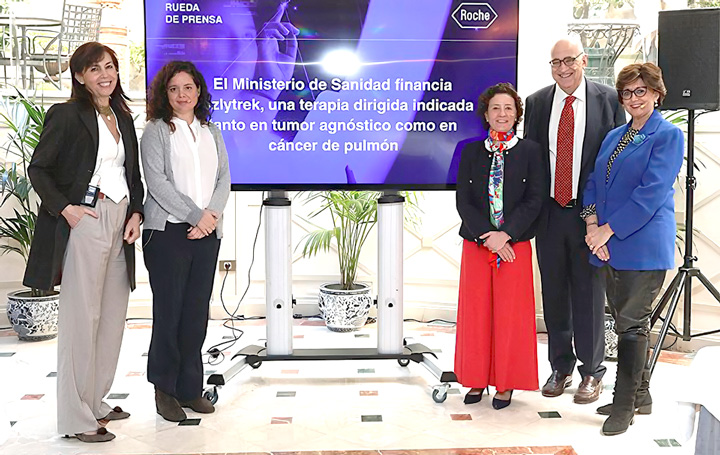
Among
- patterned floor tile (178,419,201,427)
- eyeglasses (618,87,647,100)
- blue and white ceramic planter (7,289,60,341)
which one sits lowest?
patterned floor tile (178,419,201,427)

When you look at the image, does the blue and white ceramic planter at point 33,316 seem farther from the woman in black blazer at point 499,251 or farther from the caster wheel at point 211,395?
the woman in black blazer at point 499,251

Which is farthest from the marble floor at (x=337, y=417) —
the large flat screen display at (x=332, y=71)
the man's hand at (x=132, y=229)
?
the large flat screen display at (x=332, y=71)

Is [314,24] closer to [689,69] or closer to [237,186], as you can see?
[237,186]

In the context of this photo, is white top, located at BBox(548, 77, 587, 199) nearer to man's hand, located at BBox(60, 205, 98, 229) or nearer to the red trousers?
the red trousers

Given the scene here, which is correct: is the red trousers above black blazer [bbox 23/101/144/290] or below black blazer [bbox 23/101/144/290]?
below

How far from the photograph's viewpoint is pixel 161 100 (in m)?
3.48

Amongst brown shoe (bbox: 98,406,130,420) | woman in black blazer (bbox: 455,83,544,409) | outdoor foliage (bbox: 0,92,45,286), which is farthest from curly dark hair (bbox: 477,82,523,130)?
outdoor foliage (bbox: 0,92,45,286)

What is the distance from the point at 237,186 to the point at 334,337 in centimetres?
148

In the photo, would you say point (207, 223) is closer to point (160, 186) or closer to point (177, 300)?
point (160, 186)

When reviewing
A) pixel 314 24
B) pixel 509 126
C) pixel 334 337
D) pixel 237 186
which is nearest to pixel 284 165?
pixel 237 186

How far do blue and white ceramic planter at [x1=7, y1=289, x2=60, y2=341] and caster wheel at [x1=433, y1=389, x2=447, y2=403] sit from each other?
2.46 m

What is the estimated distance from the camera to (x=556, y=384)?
3.96 metres

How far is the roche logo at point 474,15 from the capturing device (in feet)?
13.1

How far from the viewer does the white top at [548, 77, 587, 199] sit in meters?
3.81
